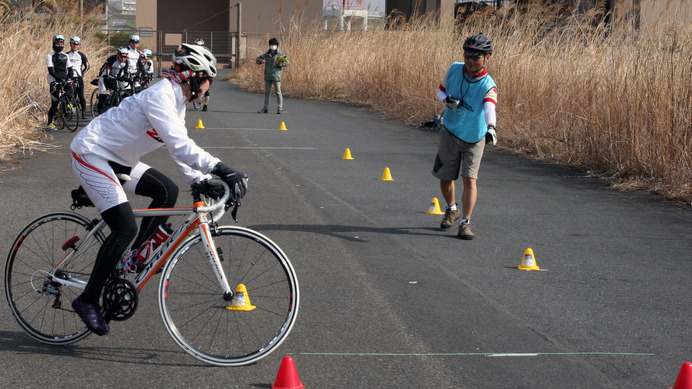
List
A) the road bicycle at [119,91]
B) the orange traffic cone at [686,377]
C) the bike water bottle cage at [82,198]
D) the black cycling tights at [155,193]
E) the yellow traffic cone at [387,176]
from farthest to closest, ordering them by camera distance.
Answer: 1. the road bicycle at [119,91]
2. the yellow traffic cone at [387,176]
3. the black cycling tights at [155,193]
4. the bike water bottle cage at [82,198]
5. the orange traffic cone at [686,377]

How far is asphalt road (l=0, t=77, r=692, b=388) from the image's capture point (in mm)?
Result: 4871

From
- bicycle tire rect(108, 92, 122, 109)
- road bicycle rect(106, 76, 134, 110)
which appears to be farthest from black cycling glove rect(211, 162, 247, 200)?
bicycle tire rect(108, 92, 122, 109)

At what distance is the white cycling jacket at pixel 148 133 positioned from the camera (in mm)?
4742

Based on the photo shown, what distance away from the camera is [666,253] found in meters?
8.24

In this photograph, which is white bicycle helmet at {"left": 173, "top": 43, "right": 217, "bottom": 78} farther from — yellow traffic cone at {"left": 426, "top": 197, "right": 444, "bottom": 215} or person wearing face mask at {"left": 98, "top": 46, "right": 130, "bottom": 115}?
person wearing face mask at {"left": 98, "top": 46, "right": 130, "bottom": 115}

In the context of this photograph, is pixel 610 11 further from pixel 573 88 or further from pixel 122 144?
pixel 122 144

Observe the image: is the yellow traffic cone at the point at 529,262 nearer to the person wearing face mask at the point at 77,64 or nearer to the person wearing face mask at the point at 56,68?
the person wearing face mask at the point at 56,68

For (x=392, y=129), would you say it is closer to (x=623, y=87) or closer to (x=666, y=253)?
(x=623, y=87)

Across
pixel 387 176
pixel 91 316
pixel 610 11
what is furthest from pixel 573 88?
pixel 91 316

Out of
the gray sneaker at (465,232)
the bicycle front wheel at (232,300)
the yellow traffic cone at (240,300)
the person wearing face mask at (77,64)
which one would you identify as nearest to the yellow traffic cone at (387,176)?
the gray sneaker at (465,232)

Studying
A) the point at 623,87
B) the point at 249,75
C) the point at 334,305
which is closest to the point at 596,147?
the point at 623,87

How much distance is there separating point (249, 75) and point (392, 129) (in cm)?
2116

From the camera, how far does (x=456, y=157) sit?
895 centimetres

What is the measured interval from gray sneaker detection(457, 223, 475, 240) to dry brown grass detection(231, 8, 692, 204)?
3.85 m
